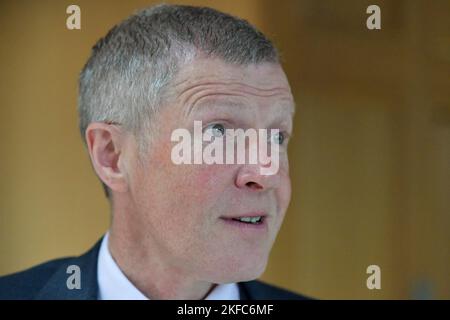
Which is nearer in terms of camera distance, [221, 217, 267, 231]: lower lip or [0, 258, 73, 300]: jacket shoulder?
[221, 217, 267, 231]: lower lip

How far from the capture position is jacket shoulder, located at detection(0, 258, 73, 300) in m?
1.87

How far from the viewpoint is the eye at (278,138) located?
1.73 m

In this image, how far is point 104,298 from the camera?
5.81 ft

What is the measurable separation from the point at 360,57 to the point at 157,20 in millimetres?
643

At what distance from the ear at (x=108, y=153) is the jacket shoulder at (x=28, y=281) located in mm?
280

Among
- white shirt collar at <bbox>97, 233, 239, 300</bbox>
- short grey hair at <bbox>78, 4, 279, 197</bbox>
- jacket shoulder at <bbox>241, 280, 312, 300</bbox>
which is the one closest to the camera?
short grey hair at <bbox>78, 4, 279, 197</bbox>

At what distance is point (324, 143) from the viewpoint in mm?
2027

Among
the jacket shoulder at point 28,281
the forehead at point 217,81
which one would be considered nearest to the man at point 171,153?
the forehead at point 217,81

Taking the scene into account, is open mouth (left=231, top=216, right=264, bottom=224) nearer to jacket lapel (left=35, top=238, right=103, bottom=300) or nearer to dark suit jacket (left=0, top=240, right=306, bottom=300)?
dark suit jacket (left=0, top=240, right=306, bottom=300)

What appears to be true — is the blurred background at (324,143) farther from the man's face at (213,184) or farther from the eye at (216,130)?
the eye at (216,130)

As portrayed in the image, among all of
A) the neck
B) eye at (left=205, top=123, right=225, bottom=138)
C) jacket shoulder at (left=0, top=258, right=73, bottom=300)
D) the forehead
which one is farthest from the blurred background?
eye at (left=205, top=123, right=225, bottom=138)

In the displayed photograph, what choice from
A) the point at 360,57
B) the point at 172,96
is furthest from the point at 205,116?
the point at 360,57

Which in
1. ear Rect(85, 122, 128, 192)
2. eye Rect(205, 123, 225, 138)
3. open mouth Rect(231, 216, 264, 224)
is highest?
eye Rect(205, 123, 225, 138)

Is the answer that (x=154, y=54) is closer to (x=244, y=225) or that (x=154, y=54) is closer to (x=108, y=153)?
(x=108, y=153)
